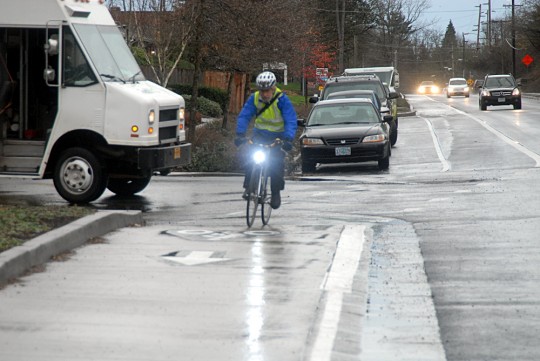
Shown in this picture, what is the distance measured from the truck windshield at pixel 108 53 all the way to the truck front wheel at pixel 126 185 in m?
1.78

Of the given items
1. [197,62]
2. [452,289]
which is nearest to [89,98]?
[452,289]

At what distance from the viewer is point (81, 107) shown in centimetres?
1577

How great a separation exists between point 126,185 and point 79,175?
6.20 ft

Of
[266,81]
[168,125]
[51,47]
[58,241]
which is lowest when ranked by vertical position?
[58,241]

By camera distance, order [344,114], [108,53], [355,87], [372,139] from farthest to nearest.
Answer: [355,87] → [344,114] → [372,139] → [108,53]

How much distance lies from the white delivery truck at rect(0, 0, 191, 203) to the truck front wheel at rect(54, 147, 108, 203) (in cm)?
1

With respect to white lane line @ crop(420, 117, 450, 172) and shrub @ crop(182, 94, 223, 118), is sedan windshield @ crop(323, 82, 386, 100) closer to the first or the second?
white lane line @ crop(420, 117, 450, 172)

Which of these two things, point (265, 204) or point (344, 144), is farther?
point (344, 144)

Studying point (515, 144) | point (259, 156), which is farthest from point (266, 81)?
point (515, 144)

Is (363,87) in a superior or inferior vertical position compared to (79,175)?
superior

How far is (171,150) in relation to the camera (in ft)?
53.0

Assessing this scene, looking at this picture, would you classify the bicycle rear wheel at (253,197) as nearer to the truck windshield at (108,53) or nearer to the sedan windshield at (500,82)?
the truck windshield at (108,53)

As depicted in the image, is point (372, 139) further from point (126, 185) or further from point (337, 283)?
point (337, 283)

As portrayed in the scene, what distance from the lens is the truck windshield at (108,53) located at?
15938mm
